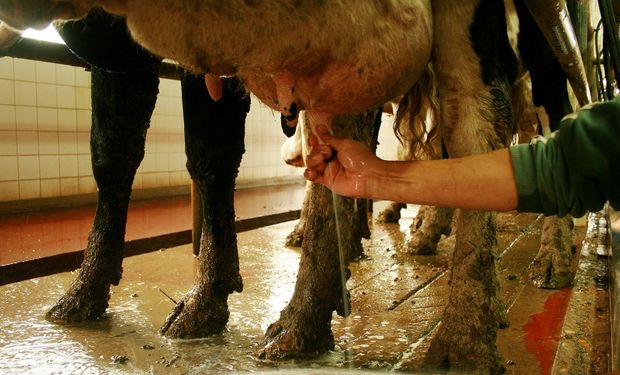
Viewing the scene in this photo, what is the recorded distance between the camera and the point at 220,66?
5.16ft

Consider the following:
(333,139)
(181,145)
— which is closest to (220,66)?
(333,139)

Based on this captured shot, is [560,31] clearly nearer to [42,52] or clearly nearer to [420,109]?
[420,109]

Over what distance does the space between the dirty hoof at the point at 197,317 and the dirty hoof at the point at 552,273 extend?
6.13 feet

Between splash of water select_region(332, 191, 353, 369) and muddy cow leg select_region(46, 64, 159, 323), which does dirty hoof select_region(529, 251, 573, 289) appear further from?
muddy cow leg select_region(46, 64, 159, 323)

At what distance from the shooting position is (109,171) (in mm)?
2711

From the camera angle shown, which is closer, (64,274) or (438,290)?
(438,290)

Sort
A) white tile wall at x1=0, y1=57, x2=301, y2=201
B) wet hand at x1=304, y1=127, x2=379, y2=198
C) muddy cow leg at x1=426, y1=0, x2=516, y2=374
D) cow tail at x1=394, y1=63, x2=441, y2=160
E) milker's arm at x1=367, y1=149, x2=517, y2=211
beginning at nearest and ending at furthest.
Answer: milker's arm at x1=367, y1=149, x2=517, y2=211 < wet hand at x1=304, y1=127, x2=379, y2=198 < muddy cow leg at x1=426, y1=0, x2=516, y2=374 < cow tail at x1=394, y1=63, x2=441, y2=160 < white tile wall at x1=0, y1=57, x2=301, y2=201

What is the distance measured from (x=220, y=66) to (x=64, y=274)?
2.52 m

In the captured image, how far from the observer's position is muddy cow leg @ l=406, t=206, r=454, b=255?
420 centimetres

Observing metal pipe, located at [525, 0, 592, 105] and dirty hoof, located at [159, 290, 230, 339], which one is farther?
dirty hoof, located at [159, 290, 230, 339]

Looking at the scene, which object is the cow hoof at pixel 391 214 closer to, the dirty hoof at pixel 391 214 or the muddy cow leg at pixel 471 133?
the dirty hoof at pixel 391 214

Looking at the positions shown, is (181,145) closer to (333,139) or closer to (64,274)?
(64,274)

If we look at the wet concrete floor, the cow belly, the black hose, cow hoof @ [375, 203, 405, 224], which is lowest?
the wet concrete floor

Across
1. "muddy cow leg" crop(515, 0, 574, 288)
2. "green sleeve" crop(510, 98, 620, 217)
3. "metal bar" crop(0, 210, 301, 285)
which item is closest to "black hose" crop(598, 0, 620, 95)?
"green sleeve" crop(510, 98, 620, 217)
